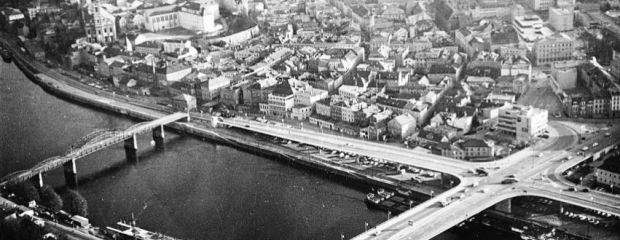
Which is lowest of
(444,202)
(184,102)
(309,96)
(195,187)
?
(195,187)

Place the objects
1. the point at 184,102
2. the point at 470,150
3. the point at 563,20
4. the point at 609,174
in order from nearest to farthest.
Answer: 1. the point at 609,174
2. the point at 470,150
3. the point at 184,102
4. the point at 563,20

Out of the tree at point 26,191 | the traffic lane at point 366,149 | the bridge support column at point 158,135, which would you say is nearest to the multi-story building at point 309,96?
the traffic lane at point 366,149

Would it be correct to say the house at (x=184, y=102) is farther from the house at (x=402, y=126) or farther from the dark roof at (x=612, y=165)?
the dark roof at (x=612, y=165)

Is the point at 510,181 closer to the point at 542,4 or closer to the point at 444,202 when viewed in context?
the point at 444,202

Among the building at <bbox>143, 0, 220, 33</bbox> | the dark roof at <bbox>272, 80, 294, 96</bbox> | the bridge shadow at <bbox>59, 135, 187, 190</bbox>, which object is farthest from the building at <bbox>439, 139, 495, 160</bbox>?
the building at <bbox>143, 0, 220, 33</bbox>

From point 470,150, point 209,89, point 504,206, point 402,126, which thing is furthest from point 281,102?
point 504,206

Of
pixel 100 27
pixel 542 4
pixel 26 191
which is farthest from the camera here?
pixel 100 27

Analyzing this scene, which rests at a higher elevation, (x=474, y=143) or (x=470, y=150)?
(x=474, y=143)
